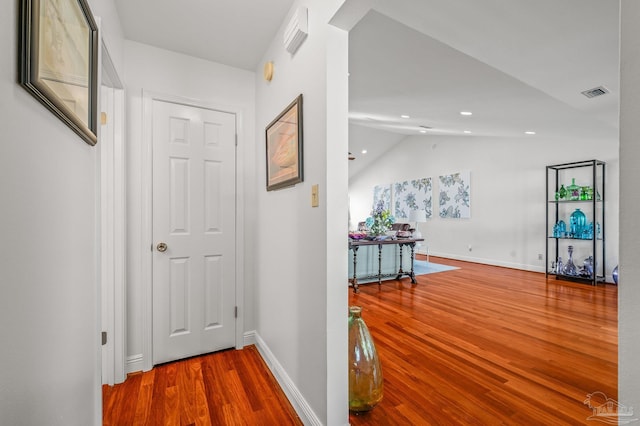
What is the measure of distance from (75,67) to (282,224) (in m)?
1.29

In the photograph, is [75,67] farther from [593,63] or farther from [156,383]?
[593,63]

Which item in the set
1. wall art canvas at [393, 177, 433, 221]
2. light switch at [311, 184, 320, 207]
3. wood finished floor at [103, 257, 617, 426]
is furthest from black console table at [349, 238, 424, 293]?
wall art canvas at [393, 177, 433, 221]

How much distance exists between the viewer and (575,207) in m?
5.00

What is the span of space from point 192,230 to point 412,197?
23.1 ft

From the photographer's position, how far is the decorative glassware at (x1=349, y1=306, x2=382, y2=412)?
66.6 inches

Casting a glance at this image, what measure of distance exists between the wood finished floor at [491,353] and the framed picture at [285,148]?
4.86ft

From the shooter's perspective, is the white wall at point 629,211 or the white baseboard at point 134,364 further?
the white baseboard at point 134,364

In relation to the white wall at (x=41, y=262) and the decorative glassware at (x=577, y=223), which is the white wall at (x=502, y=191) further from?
the white wall at (x=41, y=262)

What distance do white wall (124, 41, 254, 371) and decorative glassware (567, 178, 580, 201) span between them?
561 cm

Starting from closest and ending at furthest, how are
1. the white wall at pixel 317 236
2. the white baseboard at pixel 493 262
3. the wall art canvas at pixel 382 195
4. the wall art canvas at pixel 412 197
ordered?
the white wall at pixel 317 236 < the white baseboard at pixel 493 262 < the wall art canvas at pixel 412 197 < the wall art canvas at pixel 382 195

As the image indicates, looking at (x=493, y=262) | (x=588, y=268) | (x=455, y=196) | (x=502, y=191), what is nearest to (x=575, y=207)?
(x=588, y=268)

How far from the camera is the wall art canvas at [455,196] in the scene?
6859 mm

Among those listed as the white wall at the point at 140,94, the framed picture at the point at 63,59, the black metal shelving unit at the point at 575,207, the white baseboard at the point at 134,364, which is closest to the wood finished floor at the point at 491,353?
the black metal shelving unit at the point at 575,207

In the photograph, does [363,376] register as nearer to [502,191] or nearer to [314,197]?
[314,197]
